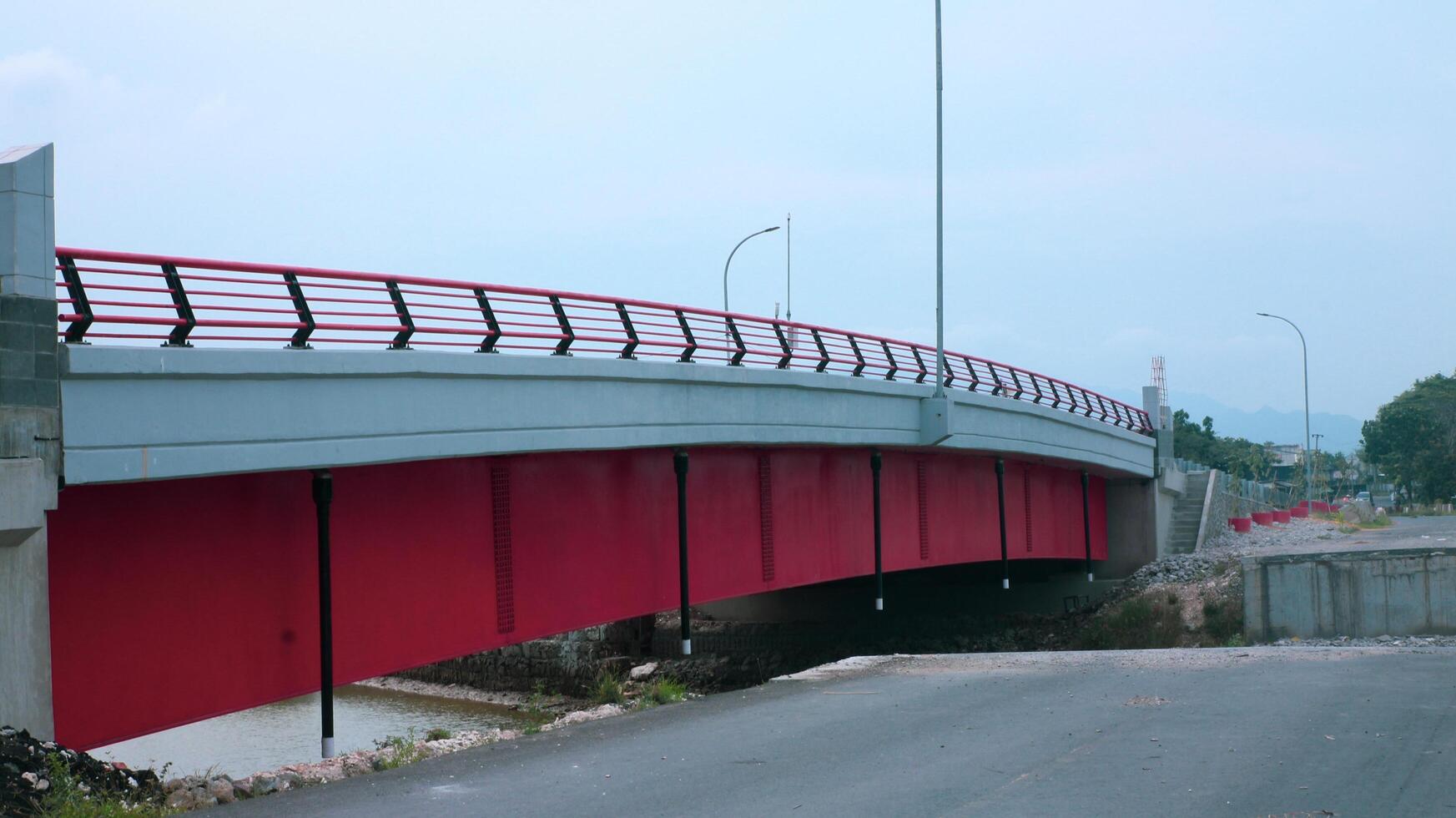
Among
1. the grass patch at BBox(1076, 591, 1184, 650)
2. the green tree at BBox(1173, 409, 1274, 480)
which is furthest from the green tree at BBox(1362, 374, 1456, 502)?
the grass patch at BBox(1076, 591, 1184, 650)

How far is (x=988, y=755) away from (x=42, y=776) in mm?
6962

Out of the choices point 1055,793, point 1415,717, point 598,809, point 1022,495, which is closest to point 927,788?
point 1055,793

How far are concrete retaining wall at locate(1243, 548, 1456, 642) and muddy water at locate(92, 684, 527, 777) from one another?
15.3m

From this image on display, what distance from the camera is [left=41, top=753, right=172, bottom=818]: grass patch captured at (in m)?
7.97

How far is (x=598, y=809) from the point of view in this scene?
8.65 meters

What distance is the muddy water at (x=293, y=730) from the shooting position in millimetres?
22094

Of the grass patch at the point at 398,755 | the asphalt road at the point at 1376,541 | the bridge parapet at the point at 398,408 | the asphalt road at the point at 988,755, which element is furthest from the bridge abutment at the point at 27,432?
the asphalt road at the point at 1376,541

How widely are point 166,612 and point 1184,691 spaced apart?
10239 millimetres

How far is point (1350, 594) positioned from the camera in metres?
24.7

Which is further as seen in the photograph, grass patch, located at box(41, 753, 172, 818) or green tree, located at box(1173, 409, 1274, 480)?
green tree, located at box(1173, 409, 1274, 480)

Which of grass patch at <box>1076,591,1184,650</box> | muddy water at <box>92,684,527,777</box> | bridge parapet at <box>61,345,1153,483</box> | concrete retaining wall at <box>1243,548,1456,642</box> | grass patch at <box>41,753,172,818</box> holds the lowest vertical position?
muddy water at <box>92,684,527,777</box>

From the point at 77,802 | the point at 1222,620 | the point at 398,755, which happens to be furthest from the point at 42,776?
the point at 1222,620

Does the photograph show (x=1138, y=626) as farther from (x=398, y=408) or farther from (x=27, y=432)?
(x=27, y=432)

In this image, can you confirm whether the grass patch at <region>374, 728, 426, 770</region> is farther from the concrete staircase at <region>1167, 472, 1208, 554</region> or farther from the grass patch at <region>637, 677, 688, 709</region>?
the concrete staircase at <region>1167, 472, 1208, 554</region>
